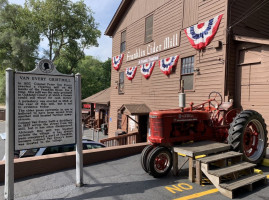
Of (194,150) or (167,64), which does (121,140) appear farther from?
(194,150)

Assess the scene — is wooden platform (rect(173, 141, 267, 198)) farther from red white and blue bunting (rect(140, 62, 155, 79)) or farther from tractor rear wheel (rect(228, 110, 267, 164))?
red white and blue bunting (rect(140, 62, 155, 79))

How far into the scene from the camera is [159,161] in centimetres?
510

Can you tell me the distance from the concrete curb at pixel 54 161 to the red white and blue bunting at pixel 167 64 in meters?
5.76

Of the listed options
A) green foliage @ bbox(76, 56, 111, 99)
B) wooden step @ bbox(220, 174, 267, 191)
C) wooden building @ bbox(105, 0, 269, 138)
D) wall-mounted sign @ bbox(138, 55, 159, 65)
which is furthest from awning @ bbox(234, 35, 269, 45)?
green foliage @ bbox(76, 56, 111, 99)

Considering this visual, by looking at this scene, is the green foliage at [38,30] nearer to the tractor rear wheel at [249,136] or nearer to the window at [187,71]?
the window at [187,71]

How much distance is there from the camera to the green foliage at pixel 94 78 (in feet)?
142

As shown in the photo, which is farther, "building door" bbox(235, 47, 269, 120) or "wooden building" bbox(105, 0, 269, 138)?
"wooden building" bbox(105, 0, 269, 138)

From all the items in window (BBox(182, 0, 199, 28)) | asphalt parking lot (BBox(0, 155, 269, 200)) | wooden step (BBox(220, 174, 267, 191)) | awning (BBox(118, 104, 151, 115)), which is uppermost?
window (BBox(182, 0, 199, 28))

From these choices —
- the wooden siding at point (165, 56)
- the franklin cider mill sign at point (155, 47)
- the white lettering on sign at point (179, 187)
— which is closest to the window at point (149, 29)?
the wooden siding at point (165, 56)

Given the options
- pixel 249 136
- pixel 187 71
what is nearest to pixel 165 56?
pixel 187 71

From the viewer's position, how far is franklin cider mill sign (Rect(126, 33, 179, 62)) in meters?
11.4

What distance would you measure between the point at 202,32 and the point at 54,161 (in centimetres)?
779

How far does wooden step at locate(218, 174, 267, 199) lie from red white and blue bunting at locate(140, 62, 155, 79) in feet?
30.3

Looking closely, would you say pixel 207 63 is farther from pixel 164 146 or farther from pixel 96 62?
pixel 96 62
